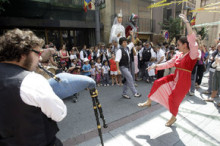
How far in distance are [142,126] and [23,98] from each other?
2.53 meters

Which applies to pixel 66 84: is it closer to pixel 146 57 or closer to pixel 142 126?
pixel 142 126

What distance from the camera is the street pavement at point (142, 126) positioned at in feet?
7.89

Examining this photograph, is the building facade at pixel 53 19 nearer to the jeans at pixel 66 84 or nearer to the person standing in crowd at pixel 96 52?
the person standing in crowd at pixel 96 52

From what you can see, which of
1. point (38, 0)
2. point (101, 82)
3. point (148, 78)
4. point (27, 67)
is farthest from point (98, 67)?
point (38, 0)

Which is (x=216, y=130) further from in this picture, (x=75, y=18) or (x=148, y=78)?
(x=75, y=18)

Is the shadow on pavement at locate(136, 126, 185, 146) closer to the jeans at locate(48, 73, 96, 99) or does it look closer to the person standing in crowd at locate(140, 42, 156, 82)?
the jeans at locate(48, 73, 96, 99)

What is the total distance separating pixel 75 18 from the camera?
9.71 meters

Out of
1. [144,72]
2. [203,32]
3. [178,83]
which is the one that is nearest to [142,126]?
[178,83]

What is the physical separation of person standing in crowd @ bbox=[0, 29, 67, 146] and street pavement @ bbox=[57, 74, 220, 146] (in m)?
1.66

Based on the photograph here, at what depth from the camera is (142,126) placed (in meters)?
2.82

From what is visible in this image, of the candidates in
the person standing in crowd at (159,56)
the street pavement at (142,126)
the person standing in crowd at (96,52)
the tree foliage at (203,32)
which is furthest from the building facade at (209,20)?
the street pavement at (142,126)

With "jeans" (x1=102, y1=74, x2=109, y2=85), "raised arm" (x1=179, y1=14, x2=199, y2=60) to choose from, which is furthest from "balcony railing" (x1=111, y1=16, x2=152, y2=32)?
"raised arm" (x1=179, y1=14, x2=199, y2=60)

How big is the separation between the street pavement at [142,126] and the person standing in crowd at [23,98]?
5.44ft

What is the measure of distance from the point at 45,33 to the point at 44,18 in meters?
1.02
